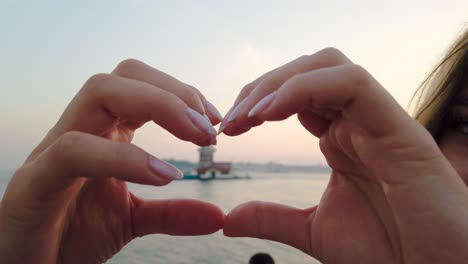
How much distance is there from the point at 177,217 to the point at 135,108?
0.59m

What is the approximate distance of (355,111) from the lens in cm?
118

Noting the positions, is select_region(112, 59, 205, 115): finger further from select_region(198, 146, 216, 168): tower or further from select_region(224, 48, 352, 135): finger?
select_region(198, 146, 216, 168): tower

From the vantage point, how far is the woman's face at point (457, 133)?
2.03 meters

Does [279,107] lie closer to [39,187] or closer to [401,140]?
[401,140]

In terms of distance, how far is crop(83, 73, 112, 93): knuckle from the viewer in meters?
1.33

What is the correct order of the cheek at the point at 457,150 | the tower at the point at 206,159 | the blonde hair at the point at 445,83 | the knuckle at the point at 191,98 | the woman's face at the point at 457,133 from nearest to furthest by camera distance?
the knuckle at the point at 191,98 → the cheek at the point at 457,150 → the woman's face at the point at 457,133 → the blonde hair at the point at 445,83 → the tower at the point at 206,159

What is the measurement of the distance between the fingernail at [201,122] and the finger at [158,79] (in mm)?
51

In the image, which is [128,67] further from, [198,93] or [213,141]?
[213,141]

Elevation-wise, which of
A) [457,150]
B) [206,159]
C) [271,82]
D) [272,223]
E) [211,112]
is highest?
[271,82]

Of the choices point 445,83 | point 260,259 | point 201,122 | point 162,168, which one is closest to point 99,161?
point 162,168

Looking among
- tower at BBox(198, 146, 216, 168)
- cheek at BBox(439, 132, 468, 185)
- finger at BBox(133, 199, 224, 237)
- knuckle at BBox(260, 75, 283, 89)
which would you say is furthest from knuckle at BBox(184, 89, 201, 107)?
tower at BBox(198, 146, 216, 168)

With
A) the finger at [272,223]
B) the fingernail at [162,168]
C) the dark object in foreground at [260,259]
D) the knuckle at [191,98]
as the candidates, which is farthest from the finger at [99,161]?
the dark object in foreground at [260,259]

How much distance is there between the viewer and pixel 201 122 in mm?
1313

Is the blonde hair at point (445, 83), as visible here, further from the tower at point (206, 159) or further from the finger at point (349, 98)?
the tower at point (206, 159)
